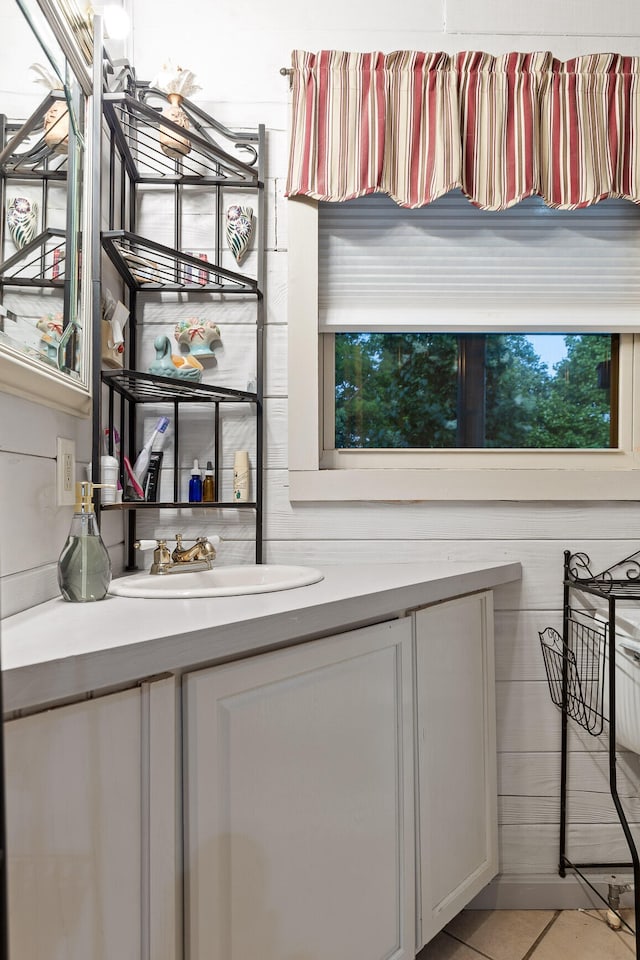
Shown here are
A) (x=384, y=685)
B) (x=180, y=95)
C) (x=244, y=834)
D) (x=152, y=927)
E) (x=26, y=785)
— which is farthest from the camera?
(x=180, y=95)

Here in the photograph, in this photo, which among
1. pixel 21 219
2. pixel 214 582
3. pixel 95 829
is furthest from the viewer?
pixel 214 582

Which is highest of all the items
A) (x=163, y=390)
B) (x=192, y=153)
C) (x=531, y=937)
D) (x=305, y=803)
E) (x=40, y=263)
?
(x=192, y=153)

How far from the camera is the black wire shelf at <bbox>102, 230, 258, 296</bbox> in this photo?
1471 mm

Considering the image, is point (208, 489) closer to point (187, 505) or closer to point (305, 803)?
point (187, 505)

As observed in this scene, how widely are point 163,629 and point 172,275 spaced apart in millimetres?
1072

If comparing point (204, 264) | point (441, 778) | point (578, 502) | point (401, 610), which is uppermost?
point (204, 264)

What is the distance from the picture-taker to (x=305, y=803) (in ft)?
3.35

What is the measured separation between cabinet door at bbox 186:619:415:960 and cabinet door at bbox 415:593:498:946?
2.9 inches

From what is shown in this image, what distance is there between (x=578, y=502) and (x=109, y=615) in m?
1.30

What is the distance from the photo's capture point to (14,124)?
3.06ft

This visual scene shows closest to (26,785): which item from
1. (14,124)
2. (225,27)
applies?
(14,124)

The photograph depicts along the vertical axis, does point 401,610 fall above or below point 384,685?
above

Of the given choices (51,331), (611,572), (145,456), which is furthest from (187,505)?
(611,572)

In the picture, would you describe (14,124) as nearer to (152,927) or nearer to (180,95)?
(180,95)
